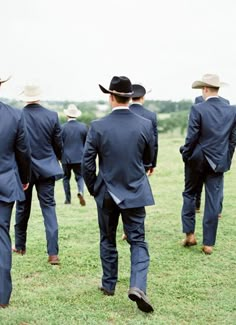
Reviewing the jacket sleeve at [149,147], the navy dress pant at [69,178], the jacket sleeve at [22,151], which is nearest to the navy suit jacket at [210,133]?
the jacket sleeve at [149,147]

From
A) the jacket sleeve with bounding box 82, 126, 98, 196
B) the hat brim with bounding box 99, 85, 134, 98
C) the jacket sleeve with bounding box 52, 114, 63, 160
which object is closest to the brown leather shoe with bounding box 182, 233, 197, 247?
the jacket sleeve with bounding box 52, 114, 63, 160

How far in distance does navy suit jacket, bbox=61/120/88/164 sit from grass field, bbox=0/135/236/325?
8.73 ft

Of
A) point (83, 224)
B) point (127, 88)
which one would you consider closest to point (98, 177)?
point (127, 88)

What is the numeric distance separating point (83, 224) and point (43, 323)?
446cm

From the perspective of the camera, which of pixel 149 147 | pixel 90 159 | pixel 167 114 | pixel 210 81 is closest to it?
pixel 90 159

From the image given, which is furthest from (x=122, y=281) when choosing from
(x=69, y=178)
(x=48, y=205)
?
(x=69, y=178)

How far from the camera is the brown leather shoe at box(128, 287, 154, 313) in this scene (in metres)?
4.95

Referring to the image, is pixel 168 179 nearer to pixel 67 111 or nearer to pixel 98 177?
pixel 67 111

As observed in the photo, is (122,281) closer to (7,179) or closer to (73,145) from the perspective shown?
(7,179)

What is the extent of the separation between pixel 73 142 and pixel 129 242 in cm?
683

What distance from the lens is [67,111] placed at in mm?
12164

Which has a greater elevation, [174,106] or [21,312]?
[21,312]

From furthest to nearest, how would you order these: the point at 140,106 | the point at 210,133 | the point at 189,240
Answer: the point at 140,106 < the point at 189,240 < the point at 210,133

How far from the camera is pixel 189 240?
752cm
